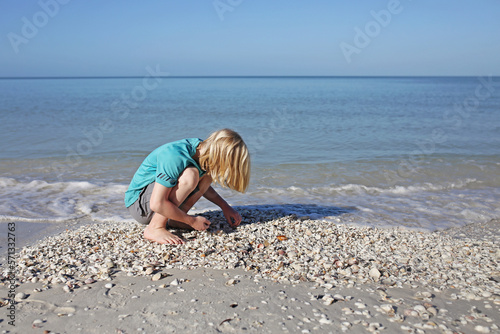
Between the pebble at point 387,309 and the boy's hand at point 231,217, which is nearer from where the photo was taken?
the pebble at point 387,309

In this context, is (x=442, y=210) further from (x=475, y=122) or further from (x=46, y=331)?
(x=475, y=122)

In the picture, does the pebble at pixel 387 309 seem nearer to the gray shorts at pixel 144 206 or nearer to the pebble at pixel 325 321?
the pebble at pixel 325 321

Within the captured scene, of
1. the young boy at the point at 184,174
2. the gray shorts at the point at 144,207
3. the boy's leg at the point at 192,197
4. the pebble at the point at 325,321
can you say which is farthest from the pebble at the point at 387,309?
the gray shorts at the point at 144,207

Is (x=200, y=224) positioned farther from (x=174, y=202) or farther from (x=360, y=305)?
(x=360, y=305)

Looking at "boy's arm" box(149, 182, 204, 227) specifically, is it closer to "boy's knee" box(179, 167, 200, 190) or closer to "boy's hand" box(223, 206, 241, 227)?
"boy's knee" box(179, 167, 200, 190)

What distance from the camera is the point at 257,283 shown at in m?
3.25

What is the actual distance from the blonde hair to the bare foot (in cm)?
74

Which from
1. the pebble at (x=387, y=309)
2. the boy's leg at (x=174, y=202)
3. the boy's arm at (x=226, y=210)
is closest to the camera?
the pebble at (x=387, y=309)

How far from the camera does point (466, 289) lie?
127 inches

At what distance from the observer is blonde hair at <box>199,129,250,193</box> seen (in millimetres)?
3740

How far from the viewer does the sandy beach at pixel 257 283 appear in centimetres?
266

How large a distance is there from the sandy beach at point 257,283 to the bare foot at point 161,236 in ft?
0.33

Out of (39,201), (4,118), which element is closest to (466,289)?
(39,201)

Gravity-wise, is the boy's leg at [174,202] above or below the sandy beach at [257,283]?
above
